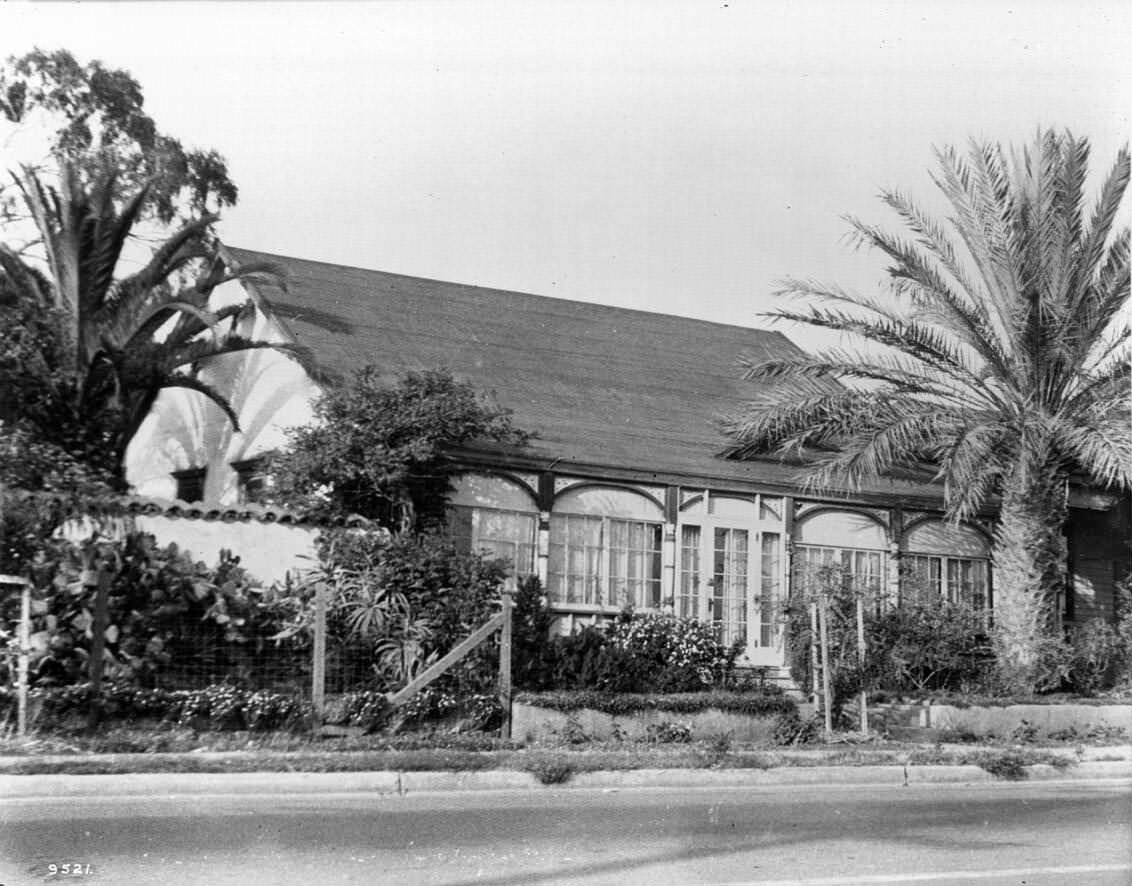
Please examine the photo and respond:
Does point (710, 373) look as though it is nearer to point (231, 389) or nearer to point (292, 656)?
point (231, 389)

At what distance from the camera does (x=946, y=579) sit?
21.1 m

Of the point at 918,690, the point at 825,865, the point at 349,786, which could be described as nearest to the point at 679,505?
the point at 918,690

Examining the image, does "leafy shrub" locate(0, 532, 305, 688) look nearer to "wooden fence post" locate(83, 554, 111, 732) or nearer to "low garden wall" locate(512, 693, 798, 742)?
"wooden fence post" locate(83, 554, 111, 732)

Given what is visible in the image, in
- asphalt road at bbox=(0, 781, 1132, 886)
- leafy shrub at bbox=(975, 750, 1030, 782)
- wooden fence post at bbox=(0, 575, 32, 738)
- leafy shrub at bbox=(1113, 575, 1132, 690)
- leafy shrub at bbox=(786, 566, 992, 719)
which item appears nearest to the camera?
asphalt road at bbox=(0, 781, 1132, 886)

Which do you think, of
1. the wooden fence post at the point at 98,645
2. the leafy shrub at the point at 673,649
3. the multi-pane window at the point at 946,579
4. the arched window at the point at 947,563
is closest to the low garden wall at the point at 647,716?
the leafy shrub at the point at 673,649

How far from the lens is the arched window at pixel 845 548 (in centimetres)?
1983

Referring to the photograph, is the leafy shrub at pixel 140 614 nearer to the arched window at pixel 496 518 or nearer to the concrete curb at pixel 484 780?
the concrete curb at pixel 484 780

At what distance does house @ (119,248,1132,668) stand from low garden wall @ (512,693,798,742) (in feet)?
12.8

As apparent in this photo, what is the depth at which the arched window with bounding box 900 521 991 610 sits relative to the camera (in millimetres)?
20672

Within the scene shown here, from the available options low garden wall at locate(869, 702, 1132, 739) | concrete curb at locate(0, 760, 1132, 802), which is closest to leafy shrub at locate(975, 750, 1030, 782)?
concrete curb at locate(0, 760, 1132, 802)

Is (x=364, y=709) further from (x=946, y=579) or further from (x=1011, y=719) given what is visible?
(x=946, y=579)

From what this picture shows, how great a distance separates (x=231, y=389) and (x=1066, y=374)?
39.5 feet

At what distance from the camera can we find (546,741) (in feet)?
46.0

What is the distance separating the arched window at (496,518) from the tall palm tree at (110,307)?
2.98 meters
